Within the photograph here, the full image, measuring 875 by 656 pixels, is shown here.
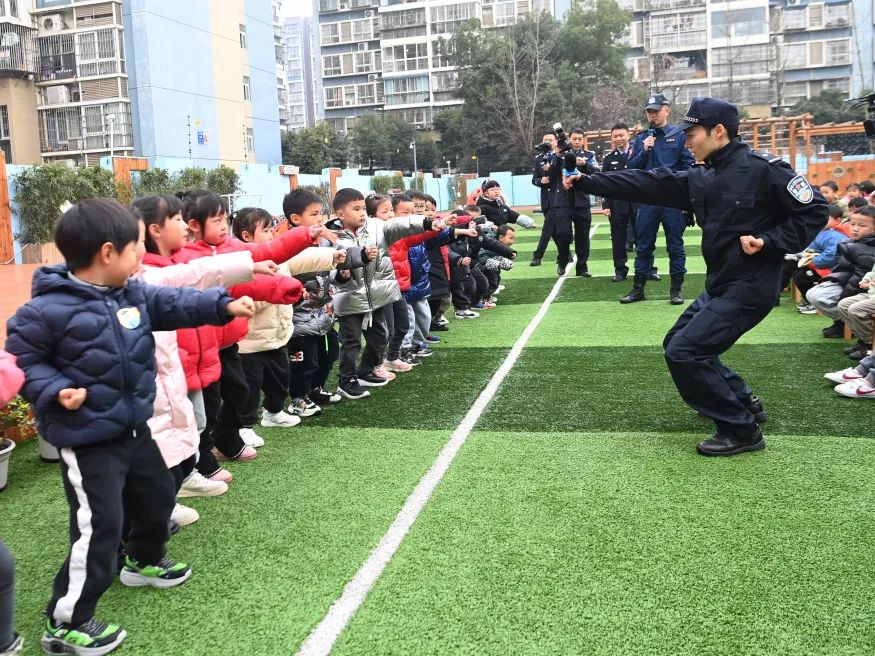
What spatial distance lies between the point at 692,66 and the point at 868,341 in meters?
63.9

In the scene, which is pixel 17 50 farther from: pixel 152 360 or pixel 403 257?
pixel 152 360

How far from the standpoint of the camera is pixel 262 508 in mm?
4176

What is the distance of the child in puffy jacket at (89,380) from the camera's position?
2795 millimetres

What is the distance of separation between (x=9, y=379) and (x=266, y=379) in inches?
116

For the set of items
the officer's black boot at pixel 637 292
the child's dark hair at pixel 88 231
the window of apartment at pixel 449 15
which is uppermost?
the window of apartment at pixel 449 15

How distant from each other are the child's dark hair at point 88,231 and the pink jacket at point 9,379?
0.44 meters

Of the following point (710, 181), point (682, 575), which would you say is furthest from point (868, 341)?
point (682, 575)

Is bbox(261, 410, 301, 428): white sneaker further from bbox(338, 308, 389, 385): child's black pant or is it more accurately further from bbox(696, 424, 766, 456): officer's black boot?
bbox(696, 424, 766, 456): officer's black boot

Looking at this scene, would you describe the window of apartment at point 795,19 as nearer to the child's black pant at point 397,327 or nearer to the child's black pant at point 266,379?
the child's black pant at point 397,327

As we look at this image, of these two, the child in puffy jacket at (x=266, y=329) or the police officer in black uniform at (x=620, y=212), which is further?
the police officer in black uniform at (x=620, y=212)

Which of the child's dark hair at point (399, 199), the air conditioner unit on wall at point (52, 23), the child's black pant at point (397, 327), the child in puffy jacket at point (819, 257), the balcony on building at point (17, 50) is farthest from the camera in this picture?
the air conditioner unit on wall at point (52, 23)

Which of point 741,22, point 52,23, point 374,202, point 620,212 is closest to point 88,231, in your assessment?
point 374,202

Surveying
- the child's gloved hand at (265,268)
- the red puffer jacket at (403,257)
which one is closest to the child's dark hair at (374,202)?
the red puffer jacket at (403,257)

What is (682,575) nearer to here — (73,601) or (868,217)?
(73,601)
